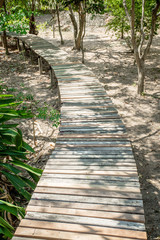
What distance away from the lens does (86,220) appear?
2574 millimetres

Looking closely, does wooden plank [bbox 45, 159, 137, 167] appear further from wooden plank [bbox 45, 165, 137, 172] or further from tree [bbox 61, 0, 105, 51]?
tree [bbox 61, 0, 105, 51]

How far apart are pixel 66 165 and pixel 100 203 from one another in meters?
0.90

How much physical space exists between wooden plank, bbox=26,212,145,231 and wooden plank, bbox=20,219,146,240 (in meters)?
0.05

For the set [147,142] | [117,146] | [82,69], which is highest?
[82,69]

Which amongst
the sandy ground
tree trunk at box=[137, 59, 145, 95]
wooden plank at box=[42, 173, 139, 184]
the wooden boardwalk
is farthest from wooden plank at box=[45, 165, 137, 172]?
tree trunk at box=[137, 59, 145, 95]

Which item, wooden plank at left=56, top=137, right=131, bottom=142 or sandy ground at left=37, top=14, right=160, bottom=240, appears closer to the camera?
wooden plank at left=56, top=137, right=131, bottom=142

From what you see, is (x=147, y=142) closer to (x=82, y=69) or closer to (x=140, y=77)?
(x=140, y=77)

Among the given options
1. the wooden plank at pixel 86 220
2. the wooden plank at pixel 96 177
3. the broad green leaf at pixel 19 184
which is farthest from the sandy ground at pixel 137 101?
the broad green leaf at pixel 19 184

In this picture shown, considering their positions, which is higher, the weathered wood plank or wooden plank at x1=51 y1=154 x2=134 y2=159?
wooden plank at x1=51 y1=154 x2=134 y2=159

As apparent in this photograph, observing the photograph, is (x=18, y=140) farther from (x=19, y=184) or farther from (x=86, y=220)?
(x=86, y=220)

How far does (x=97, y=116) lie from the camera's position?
4742mm

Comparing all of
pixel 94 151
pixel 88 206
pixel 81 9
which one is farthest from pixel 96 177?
pixel 81 9

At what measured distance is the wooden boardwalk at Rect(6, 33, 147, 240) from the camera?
2475mm

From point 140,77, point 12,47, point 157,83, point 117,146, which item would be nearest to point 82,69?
point 140,77
